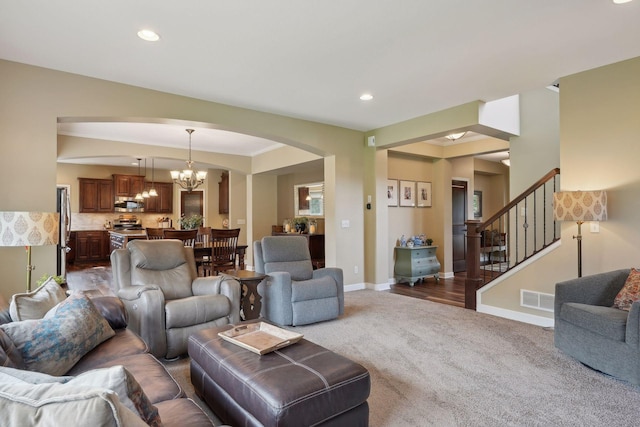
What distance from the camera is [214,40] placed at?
2980mm

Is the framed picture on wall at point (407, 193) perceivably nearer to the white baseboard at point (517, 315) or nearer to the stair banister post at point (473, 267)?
the stair banister post at point (473, 267)

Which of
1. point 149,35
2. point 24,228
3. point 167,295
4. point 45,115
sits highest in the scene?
point 149,35

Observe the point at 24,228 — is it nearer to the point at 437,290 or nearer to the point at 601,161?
the point at 601,161

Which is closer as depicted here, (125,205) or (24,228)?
(24,228)

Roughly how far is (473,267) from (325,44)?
130 inches

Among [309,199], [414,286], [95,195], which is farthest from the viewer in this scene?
[95,195]

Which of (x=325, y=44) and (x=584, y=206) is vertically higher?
(x=325, y=44)

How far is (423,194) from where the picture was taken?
7277mm

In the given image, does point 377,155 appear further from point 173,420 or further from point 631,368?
point 173,420

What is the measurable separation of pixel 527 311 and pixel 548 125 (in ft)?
9.30

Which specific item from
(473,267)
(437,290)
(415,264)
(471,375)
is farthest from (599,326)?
(415,264)

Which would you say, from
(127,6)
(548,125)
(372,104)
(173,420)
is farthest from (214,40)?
(548,125)

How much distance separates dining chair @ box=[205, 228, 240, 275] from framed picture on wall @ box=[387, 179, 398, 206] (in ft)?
9.57

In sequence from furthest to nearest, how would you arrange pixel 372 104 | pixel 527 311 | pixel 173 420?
pixel 372 104 < pixel 527 311 < pixel 173 420
